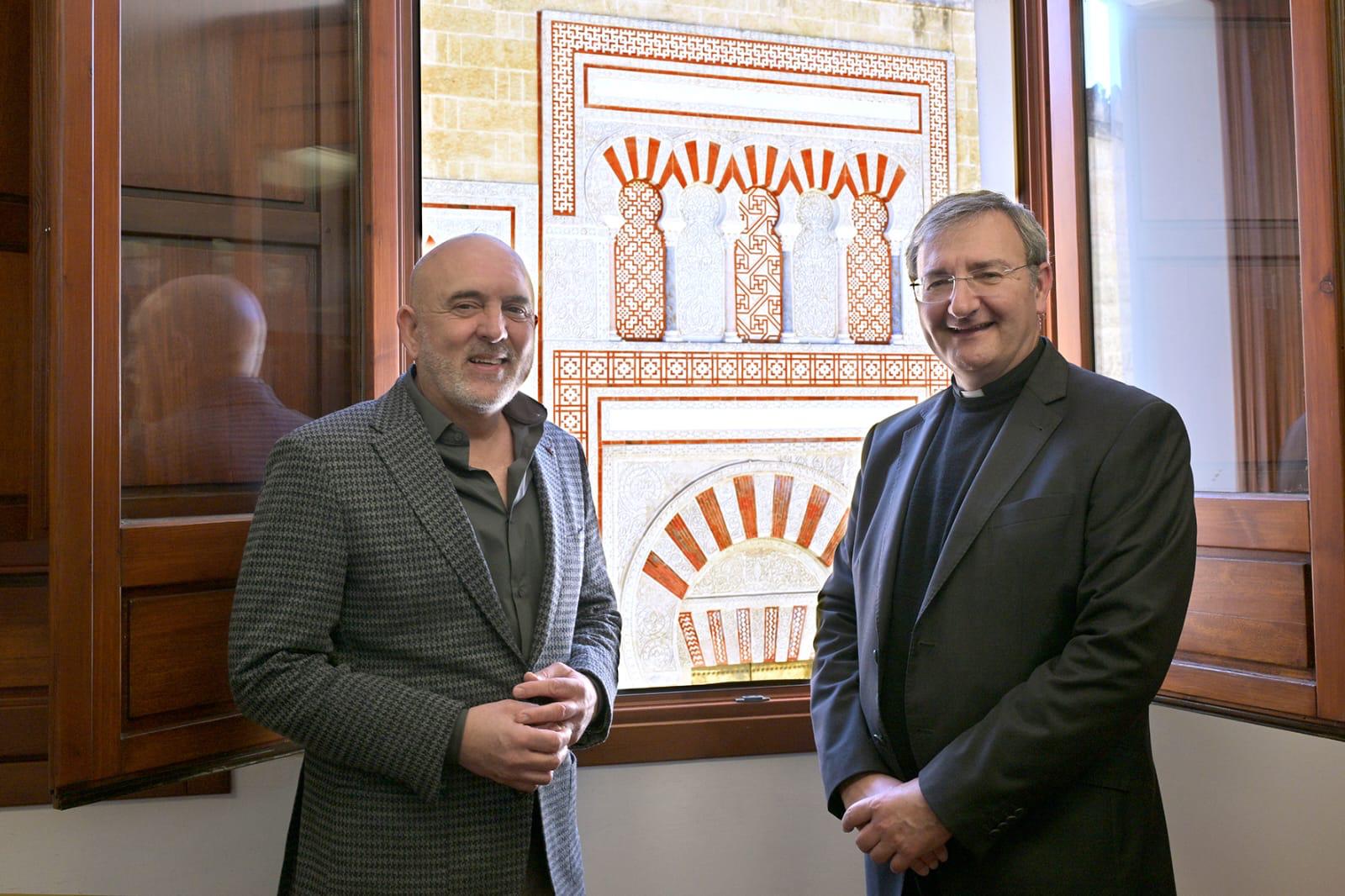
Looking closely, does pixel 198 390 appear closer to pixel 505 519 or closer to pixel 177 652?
pixel 177 652

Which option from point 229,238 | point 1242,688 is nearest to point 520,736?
point 229,238

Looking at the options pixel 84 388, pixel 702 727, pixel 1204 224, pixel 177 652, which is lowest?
pixel 702 727

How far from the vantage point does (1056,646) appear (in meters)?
1.64

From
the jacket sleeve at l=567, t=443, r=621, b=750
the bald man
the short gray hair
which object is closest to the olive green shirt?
the bald man

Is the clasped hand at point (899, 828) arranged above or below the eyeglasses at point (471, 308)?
below

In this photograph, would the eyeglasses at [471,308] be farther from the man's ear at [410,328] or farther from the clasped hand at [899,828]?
the clasped hand at [899,828]

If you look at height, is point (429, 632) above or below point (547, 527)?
below

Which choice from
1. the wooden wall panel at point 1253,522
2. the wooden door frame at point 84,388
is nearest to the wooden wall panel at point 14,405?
the wooden door frame at point 84,388

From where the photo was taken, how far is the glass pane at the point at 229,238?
1.98 meters

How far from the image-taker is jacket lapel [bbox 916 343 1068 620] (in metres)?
1.68

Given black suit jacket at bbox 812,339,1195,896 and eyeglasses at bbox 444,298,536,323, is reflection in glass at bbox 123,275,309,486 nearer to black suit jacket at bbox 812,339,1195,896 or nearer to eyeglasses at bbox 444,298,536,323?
eyeglasses at bbox 444,298,536,323

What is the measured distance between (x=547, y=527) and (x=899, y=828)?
0.76m

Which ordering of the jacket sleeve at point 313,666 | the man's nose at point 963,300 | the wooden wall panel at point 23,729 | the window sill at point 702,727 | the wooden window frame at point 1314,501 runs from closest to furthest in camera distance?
the jacket sleeve at point 313,666 < the man's nose at point 963,300 < the wooden window frame at point 1314,501 < the wooden wall panel at point 23,729 < the window sill at point 702,727

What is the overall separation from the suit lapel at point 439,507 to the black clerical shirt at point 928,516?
65 centimetres
